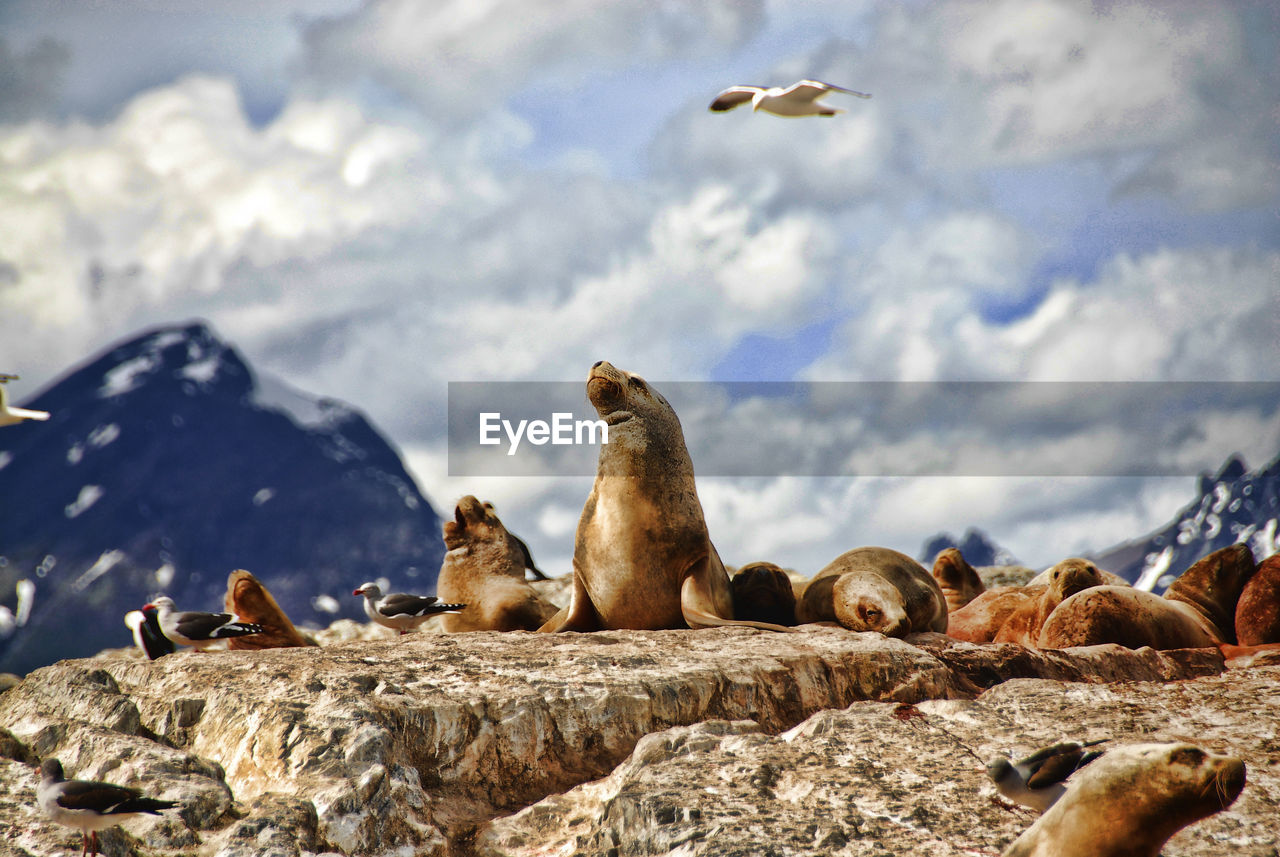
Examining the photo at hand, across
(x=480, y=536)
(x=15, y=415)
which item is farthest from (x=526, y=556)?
(x=15, y=415)

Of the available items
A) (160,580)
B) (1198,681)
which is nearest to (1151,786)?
(1198,681)

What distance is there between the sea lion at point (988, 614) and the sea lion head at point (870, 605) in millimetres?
1704

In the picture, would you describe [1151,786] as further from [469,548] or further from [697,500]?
[469,548]

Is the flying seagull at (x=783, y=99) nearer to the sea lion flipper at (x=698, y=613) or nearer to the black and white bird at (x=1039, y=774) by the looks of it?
the sea lion flipper at (x=698, y=613)

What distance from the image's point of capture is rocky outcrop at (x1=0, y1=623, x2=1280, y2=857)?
413 cm

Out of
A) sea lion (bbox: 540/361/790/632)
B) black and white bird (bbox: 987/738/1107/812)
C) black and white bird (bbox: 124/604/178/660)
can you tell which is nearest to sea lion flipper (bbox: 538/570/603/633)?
sea lion (bbox: 540/361/790/632)

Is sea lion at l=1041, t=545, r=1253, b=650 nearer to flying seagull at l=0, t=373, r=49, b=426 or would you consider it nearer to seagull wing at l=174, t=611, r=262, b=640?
seagull wing at l=174, t=611, r=262, b=640

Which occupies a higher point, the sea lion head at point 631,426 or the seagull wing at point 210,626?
the sea lion head at point 631,426

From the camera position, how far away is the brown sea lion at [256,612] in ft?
31.5

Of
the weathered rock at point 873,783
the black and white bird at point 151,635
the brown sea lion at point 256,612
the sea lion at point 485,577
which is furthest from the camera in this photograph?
the sea lion at point 485,577

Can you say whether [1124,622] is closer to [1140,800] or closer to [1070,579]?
[1070,579]

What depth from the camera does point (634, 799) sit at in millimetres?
4227

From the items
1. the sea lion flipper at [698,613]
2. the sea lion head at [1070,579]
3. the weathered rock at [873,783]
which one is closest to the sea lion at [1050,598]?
the sea lion head at [1070,579]

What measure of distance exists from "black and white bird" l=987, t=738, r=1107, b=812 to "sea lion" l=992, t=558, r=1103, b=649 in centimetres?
516
